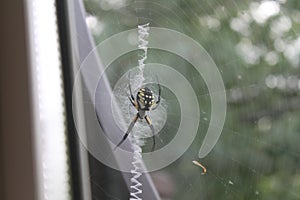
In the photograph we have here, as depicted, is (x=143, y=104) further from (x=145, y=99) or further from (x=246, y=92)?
(x=246, y=92)

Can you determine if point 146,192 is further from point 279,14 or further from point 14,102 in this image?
point 279,14

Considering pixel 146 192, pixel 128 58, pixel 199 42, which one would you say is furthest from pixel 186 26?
pixel 146 192

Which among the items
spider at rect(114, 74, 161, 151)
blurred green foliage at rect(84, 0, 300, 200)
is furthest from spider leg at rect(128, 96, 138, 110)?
blurred green foliage at rect(84, 0, 300, 200)

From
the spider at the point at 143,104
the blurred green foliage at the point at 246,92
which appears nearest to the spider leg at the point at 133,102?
the spider at the point at 143,104

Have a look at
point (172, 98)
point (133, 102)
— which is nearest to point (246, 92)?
point (172, 98)

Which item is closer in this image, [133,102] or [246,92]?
[246,92]
